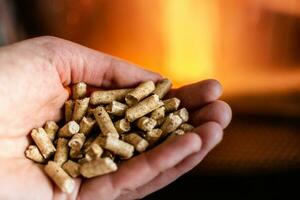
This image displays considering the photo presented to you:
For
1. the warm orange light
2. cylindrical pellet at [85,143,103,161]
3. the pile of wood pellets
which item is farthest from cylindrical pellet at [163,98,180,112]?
the warm orange light

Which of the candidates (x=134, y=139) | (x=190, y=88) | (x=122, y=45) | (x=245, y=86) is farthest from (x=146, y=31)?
(x=134, y=139)

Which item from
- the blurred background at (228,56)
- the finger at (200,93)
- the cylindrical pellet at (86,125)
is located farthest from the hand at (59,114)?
the blurred background at (228,56)

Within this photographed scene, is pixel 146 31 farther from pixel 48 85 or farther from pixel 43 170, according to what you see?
pixel 43 170

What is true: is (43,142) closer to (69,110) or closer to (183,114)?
(69,110)

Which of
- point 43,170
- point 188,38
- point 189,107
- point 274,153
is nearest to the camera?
point 43,170

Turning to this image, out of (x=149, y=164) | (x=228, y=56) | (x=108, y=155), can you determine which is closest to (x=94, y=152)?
(x=108, y=155)

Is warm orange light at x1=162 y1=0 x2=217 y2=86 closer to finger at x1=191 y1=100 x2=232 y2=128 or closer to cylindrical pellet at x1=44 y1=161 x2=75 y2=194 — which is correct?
finger at x1=191 y1=100 x2=232 y2=128
